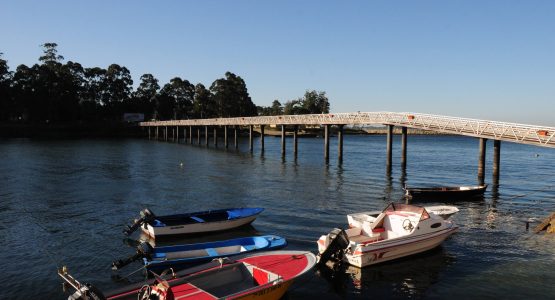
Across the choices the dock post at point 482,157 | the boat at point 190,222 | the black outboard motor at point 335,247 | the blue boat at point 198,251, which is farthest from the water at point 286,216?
the dock post at point 482,157

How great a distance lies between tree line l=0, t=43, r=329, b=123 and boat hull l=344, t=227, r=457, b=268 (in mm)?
128882

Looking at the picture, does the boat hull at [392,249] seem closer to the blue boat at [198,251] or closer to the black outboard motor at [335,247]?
the black outboard motor at [335,247]

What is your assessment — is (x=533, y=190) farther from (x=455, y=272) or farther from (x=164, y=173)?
(x=164, y=173)

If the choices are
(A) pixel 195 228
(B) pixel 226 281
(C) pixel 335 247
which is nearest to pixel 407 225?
(C) pixel 335 247

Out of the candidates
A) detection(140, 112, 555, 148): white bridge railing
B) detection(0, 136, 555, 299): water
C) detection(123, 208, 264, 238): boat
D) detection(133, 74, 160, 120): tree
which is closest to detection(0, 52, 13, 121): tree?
detection(133, 74, 160, 120): tree

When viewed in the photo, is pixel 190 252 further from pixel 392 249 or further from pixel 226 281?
pixel 392 249

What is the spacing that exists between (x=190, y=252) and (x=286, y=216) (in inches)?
414

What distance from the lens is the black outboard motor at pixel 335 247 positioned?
17062 mm

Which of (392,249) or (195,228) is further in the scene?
(195,228)

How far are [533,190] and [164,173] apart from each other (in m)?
37.3

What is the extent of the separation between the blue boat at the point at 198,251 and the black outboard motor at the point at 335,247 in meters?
2.12

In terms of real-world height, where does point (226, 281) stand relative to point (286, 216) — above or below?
above

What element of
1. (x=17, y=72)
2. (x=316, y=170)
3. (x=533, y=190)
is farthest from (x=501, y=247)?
(x=17, y=72)

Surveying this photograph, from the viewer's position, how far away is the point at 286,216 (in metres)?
26.6
